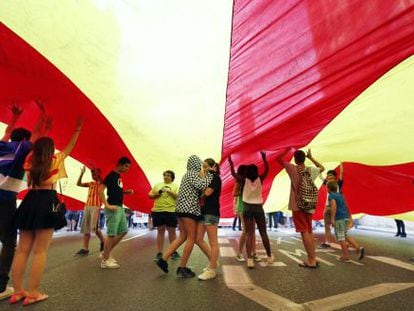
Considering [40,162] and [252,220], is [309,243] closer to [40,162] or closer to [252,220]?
[252,220]

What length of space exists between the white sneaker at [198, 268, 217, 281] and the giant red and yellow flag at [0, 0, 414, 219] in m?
2.05

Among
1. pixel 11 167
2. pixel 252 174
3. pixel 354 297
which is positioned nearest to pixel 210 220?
pixel 252 174

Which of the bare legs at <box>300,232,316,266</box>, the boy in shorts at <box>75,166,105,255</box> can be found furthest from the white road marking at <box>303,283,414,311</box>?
the boy in shorts at <box>75,166,105,255</box>

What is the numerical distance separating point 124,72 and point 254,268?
9.73ft

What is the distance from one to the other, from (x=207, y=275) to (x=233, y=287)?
1.41 feet

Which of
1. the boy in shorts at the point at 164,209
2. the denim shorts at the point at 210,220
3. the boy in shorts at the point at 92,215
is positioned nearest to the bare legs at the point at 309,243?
the denim shorts at the point at 210,220

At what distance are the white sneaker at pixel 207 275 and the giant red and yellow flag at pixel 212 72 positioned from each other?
2048mm

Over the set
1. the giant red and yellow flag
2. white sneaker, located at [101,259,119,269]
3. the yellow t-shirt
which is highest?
the giant red and yellow flag

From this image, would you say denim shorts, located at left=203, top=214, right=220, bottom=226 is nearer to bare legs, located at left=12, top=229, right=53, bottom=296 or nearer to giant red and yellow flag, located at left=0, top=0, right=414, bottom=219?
giant red and yellow flag, located at left=0, top=0, right=414, bottom=219

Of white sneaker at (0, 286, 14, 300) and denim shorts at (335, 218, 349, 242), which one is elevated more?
denim shorts at (335, 218, 349, 242)

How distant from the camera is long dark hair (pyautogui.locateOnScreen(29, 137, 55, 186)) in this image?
2.54 m

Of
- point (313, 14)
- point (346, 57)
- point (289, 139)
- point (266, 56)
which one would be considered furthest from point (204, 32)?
point (289, 139)

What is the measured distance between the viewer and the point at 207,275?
134 inches

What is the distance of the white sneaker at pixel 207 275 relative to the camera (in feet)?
11.1
